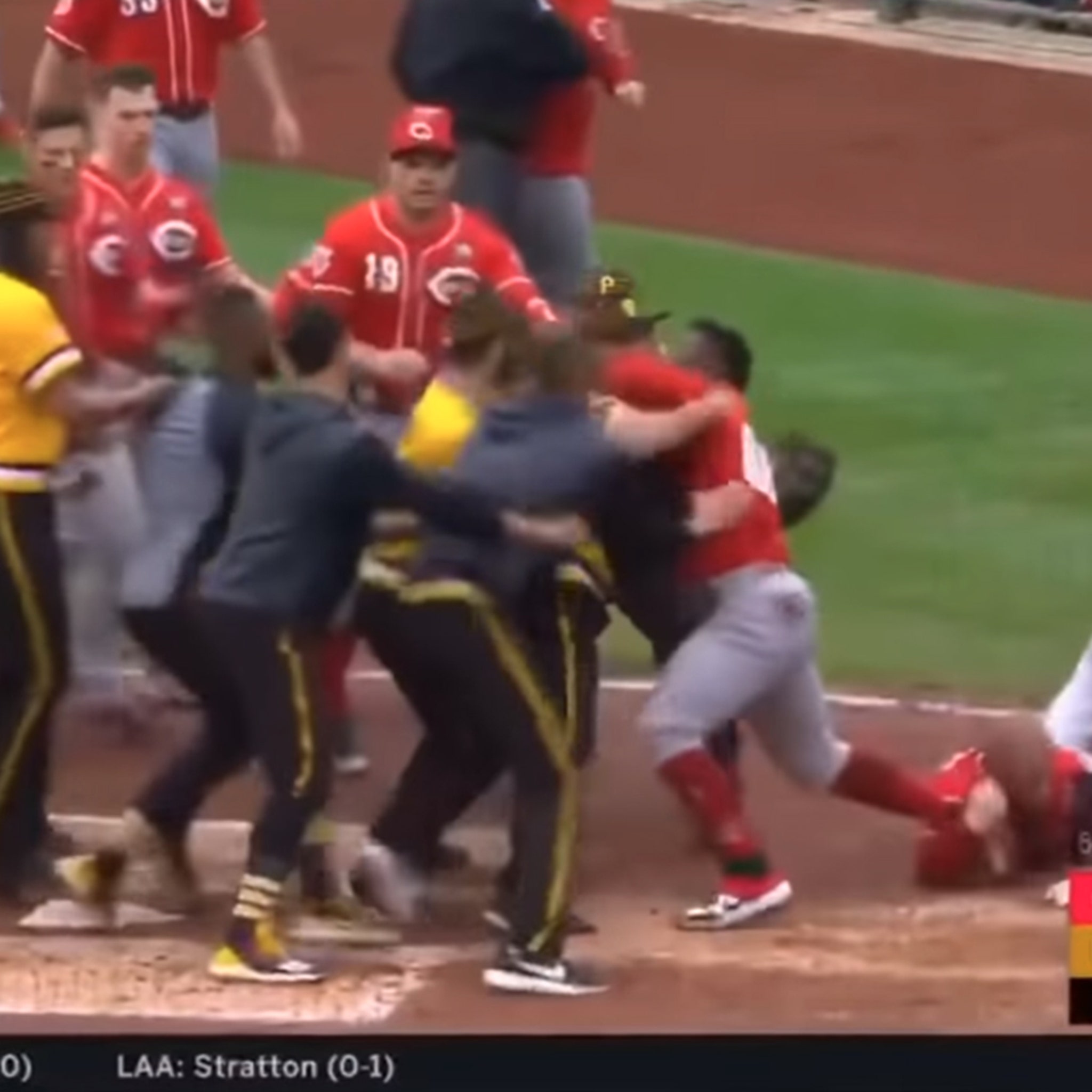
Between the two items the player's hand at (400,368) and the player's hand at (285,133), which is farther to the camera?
the player's hand at (285,133)

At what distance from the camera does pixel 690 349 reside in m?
8.44

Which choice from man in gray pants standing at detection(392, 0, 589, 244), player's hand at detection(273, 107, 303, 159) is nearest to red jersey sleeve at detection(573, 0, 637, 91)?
man in gray pants standing at detection(392, 0, 589, 244)

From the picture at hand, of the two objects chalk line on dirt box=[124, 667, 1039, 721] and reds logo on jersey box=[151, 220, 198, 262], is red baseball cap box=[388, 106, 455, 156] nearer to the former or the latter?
reds logo on jersey box=[151, 220, 198, 262]

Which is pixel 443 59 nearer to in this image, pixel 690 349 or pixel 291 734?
pixel 690 349

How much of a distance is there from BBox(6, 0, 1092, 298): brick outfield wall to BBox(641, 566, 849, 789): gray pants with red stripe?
265 inches

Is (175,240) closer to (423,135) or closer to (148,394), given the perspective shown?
(423,135)

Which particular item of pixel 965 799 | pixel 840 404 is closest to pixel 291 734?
pixel 965 799

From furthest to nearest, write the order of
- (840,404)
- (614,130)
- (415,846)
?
(614,130), (840,404), (415,846)

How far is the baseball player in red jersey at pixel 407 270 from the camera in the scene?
29.4 ft

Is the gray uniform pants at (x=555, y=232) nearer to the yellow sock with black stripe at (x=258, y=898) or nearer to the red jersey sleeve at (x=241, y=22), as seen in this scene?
the red jersey sleeve at (x=241, y=22)

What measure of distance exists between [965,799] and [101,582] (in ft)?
7.32

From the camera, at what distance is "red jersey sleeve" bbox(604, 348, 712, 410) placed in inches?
318
